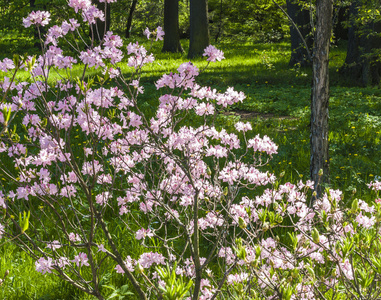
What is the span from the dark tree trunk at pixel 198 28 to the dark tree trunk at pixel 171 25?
1998 millimetres

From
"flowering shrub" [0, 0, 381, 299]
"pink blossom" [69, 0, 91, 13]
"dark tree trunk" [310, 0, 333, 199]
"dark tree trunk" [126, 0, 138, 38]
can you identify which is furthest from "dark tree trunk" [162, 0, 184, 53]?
"pink blossom" [69, 0, 91, 13]

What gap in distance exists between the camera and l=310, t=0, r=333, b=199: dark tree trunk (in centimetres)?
323

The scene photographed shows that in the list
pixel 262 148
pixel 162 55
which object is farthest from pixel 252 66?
pixel 262 148

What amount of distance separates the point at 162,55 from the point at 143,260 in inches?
579

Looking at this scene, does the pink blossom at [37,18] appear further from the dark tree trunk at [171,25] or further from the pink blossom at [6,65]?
the dark tree trunk at [171,25]

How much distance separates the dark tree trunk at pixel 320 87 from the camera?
3.23m

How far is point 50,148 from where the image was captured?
217cm

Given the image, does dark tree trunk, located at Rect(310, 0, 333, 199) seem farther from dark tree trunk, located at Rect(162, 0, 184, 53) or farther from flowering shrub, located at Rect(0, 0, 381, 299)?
dark tree trunk, located at Rect(162, 0, 184, 53)

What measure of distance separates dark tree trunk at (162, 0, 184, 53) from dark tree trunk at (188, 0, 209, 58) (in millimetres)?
1998

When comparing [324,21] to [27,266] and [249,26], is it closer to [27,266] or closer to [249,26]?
[27,266]

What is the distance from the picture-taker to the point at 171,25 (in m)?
16.9

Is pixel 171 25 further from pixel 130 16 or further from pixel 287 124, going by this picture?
pixel 287 124

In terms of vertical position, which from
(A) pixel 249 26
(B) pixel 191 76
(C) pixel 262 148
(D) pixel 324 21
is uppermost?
(A) pixel 249 26

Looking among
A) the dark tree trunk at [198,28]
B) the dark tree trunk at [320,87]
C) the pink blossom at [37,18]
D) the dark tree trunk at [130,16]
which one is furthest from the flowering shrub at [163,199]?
the dark tree trunk at [130,16]
